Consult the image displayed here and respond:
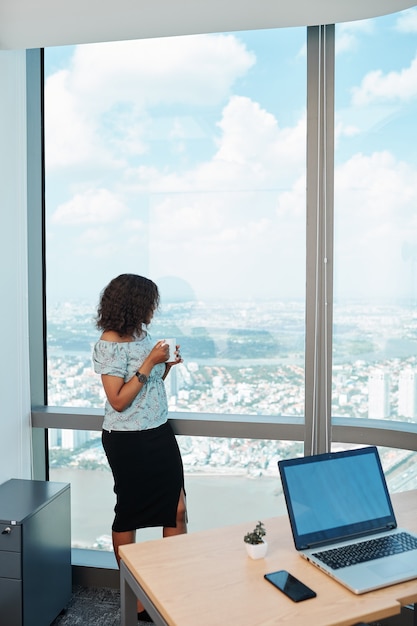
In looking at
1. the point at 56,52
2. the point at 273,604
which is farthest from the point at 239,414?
the point at 56,52

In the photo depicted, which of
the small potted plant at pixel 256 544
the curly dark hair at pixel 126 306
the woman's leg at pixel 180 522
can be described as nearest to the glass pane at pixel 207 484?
the woman's leg at pixel 180 522

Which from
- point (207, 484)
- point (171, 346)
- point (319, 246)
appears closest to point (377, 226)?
point (319, 246)

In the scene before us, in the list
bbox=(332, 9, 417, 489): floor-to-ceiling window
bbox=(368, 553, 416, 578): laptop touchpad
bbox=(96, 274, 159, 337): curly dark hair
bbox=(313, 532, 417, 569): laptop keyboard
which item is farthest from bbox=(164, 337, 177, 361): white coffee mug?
bbox=(368, 553, 416, 578): laptop touchpad

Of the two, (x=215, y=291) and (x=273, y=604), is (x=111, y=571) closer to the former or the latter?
(x=215, y=291)

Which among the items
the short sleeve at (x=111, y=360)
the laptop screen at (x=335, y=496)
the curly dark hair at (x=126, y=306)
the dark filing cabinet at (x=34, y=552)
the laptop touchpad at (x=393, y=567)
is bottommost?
the dark filing cabinet at (x=34, y=552)

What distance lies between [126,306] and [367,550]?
1.46 m

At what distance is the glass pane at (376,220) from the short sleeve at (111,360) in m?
1.05

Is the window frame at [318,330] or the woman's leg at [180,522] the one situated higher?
the window frame at [318,330]

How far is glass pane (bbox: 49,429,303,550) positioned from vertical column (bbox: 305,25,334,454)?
25 cm

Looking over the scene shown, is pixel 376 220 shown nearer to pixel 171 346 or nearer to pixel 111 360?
pixel 171 346

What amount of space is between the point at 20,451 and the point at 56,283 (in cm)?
93

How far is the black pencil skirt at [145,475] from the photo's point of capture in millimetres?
2723

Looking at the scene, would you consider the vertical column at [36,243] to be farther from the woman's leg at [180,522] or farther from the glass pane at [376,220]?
the glass pane at [376,220]

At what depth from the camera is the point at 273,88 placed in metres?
3.00
